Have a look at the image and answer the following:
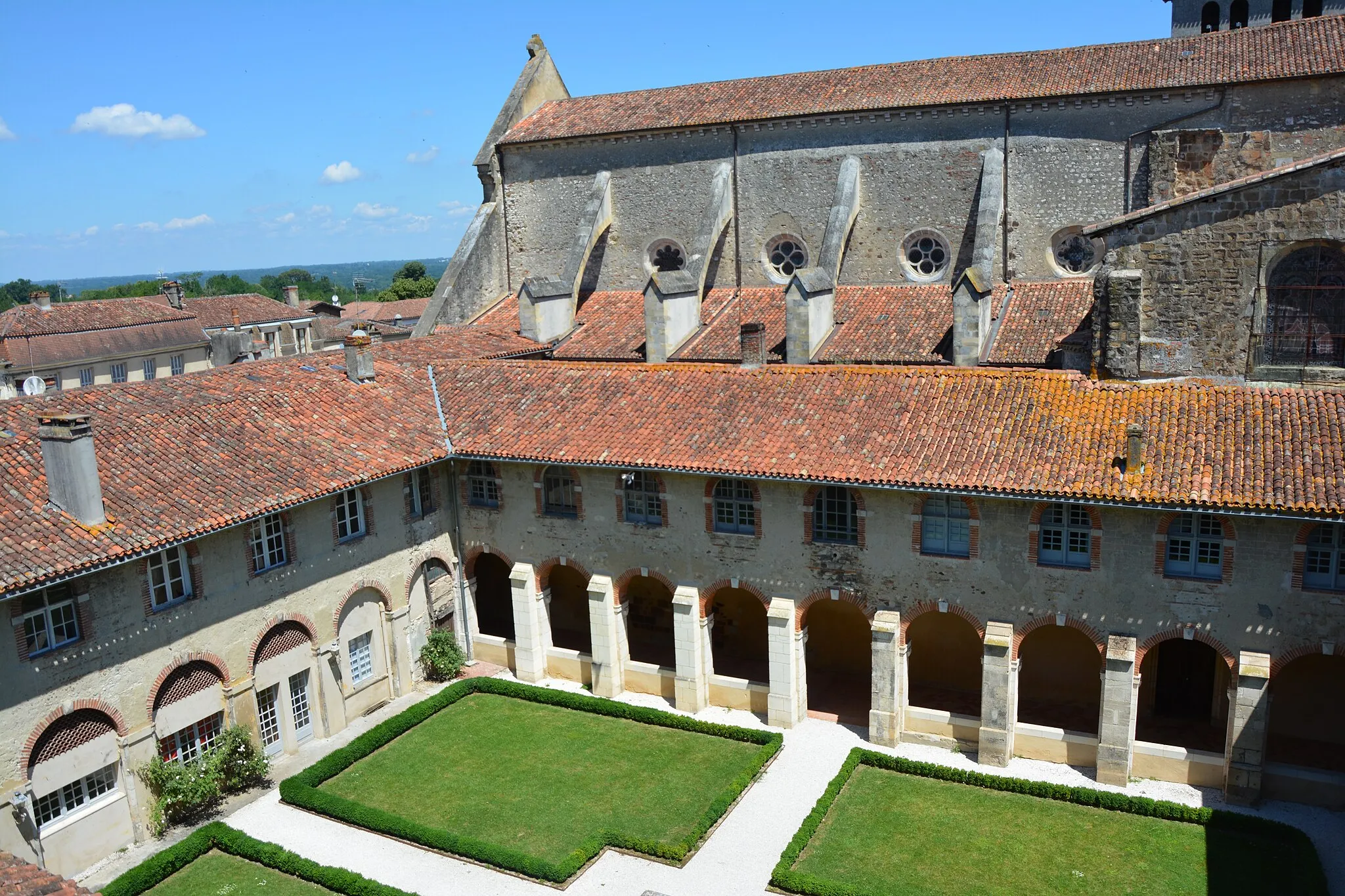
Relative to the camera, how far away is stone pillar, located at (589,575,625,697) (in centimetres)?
2516

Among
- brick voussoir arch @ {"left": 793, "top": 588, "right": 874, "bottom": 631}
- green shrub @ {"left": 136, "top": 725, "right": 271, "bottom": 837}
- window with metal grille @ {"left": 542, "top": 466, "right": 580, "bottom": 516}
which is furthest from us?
window with metal grille @ {"left": 542, "top": 466, "right": 580, "bottom": 516}

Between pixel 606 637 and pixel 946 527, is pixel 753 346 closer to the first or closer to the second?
pixel 946 527

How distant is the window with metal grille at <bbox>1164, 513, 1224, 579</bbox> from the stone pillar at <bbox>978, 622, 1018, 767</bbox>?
3.37m

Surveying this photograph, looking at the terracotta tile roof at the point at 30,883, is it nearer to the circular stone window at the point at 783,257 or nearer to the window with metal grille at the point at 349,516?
the window with metal grille at the point at 349,516

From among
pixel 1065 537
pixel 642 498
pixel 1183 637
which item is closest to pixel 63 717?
pixel 642 498

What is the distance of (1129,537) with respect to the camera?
65.4 feet

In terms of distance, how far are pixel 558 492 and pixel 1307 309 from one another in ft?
56.8

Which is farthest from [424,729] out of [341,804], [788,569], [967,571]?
[967,571]

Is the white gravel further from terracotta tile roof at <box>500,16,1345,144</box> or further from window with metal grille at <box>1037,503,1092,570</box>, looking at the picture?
terracotta tile roof at <box>500,16,1345,144</box>

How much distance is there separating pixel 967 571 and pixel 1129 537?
315 cm

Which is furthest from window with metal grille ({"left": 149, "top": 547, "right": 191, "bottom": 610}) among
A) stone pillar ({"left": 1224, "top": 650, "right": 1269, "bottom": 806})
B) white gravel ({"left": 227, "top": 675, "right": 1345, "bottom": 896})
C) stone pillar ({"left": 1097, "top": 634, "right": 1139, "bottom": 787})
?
stone pillar ({"left": 1224, "top": 650, "right": 1269, "bottom": 806})

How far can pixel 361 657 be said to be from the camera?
25.0 m

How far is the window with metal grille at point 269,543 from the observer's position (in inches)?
859

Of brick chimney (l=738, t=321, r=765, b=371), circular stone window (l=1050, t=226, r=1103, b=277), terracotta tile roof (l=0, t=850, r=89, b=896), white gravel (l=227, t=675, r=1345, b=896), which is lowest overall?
white gravel (l=227, t=675, r=1345, b=896)
